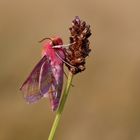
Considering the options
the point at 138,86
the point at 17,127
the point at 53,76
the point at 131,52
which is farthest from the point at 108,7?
the point at 53,76

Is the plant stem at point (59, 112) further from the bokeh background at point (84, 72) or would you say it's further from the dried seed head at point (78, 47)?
the bokeh background at point (84, 72)

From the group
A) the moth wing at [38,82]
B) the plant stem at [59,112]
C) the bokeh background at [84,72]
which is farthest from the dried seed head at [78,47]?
the bokeh background at [84,72]

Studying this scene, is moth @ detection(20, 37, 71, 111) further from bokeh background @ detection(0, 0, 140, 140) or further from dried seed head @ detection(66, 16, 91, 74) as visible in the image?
bokeh background @ detection(0, 0, 140, 140)

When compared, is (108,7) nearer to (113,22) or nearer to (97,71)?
(113,22)

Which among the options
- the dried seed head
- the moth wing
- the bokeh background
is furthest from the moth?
the bokeh background

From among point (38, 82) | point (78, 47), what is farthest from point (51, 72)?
point (78, 47)

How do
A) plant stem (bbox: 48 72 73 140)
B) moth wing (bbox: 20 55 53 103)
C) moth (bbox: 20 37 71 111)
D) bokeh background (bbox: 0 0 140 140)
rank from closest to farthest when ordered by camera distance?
plant stem (bbox: 48 72 73 140) → moth wing (bbox: 20 55 53 103) → moth (bbox: 20 37 71 111) → bokeh background (bbox: 0 0 140 140)
